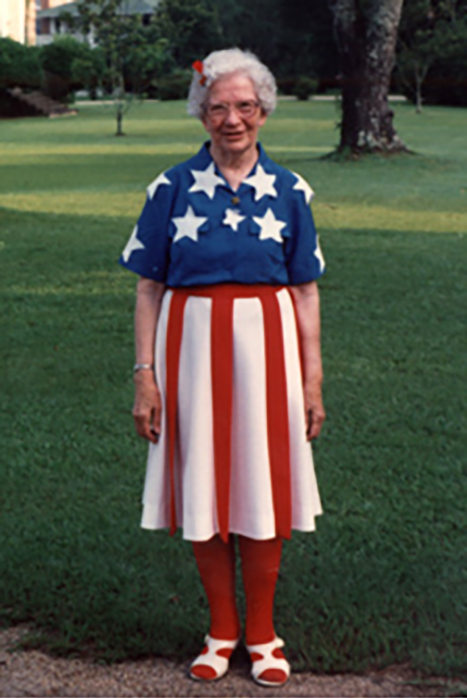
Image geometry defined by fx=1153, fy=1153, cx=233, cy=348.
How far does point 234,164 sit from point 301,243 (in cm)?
30

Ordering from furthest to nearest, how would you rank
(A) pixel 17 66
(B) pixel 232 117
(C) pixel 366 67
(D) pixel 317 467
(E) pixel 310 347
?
(A) pixel 17 66, (C) pixel 366 67, (D) pixel 317 467, (E) pixel 310 347, (B) pixel 232 117

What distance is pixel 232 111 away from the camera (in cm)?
319

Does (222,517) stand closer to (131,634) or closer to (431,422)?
(131,634)

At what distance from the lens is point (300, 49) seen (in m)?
77.6

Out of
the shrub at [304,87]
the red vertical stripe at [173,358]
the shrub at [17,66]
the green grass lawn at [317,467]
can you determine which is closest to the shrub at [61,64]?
Answer: the shrub at [17,66]

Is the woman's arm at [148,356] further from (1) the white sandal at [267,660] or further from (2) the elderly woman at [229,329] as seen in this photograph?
(1) the white sandal at [267,660]

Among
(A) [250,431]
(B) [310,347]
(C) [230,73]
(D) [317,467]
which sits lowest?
(D) [317,467]

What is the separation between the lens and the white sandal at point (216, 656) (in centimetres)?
353

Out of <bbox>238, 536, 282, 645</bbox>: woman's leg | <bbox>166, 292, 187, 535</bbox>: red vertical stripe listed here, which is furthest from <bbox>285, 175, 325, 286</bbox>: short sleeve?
<bbox>238, 536, 282, 645</bbox>: woman's leg

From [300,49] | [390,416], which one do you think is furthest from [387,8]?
[300,49]

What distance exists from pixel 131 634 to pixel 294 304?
4.20 ft

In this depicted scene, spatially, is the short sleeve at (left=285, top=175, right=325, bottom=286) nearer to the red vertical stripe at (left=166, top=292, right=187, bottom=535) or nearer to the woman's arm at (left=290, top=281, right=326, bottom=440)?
the woman's arm at (left=290, top=281, right=326, bottom=440)

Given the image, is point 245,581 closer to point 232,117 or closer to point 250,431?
point 250,431

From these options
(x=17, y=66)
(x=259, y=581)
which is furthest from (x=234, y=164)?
(x=17, y=66)
